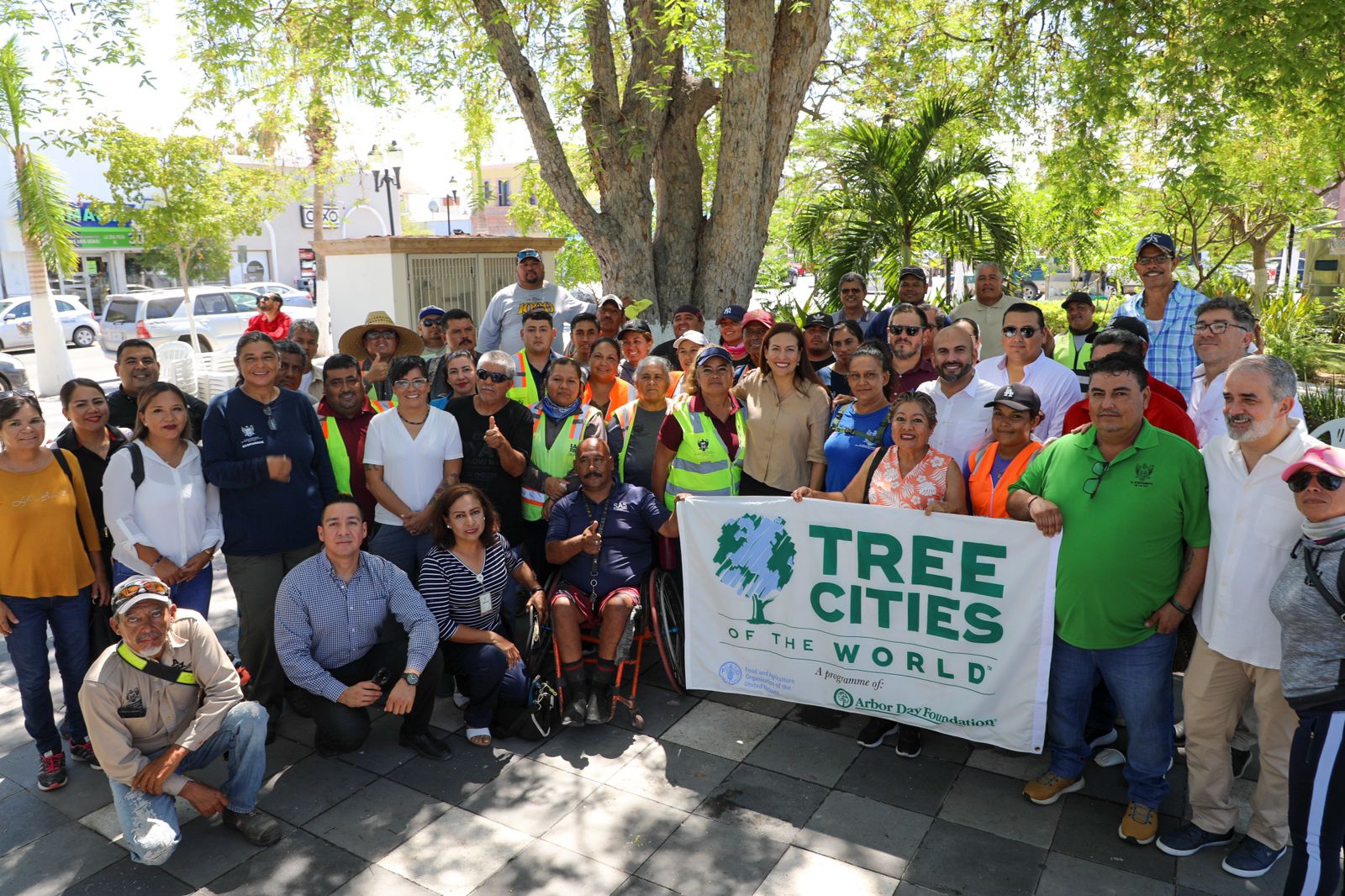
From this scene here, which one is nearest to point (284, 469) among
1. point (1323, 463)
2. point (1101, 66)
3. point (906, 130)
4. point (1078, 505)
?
point (1078, 505)

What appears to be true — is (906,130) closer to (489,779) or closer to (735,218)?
(735,218)

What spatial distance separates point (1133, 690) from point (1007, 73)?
7514 mm

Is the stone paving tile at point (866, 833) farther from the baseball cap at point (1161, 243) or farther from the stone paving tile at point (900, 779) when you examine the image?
the baseball cap at point (1161, 243)

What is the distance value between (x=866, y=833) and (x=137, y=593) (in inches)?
126

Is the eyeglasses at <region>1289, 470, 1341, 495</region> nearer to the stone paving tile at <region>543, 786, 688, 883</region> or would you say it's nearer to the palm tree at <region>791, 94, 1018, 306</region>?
the stone paving tile at <region>543, 786, 688, 883</region>

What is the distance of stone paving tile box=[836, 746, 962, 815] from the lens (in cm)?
431

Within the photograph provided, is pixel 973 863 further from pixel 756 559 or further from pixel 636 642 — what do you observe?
pixel 636 642

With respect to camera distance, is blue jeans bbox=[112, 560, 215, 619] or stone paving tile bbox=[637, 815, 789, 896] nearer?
stone paving tile bbox=[637, 815, 789, 896]

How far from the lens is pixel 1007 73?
31.4ft

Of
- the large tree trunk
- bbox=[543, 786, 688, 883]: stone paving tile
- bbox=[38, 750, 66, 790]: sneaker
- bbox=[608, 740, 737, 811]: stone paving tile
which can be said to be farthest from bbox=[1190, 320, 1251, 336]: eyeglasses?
the large tree trunk

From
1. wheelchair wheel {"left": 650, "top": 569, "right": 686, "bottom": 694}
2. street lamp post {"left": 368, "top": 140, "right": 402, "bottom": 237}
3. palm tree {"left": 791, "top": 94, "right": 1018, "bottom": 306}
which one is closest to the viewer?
wheelchair wheel {"left": 650, "top": 569, "right": 686, "bottom": 694}

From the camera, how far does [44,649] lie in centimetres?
456

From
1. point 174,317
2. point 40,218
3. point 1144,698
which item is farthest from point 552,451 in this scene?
point 174,317

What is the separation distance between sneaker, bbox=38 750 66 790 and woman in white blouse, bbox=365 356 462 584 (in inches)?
69.4
